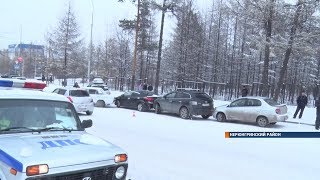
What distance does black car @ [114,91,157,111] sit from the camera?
1017 inches

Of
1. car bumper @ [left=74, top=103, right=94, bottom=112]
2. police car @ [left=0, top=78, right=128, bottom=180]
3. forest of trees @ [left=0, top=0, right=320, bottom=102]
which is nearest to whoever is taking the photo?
police car @ [left=0, top=78, right=128, bottom=180]

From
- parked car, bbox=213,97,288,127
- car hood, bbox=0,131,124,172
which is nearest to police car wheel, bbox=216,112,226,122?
parked car, bbox=213,97,288,127

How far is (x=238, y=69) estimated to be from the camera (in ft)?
184

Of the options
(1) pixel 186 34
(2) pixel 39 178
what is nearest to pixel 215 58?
(1) pixel 186 34

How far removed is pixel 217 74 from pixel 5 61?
2894 inches

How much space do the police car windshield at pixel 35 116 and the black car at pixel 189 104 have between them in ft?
53.9

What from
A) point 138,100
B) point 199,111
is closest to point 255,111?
point 199,111

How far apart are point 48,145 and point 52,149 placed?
0.16m

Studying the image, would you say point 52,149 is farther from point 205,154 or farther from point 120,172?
point 205,154

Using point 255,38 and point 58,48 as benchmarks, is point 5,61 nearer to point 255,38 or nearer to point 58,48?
point 58,48

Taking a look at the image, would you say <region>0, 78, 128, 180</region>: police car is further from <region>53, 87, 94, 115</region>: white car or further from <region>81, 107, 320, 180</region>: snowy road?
<region>53, 87, 94, 115</region>: white car

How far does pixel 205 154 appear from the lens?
36.2 feet

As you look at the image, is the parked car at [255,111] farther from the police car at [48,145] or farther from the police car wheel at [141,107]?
the police car at [48,145]

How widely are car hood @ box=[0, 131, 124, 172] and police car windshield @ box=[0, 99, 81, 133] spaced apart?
216mm
